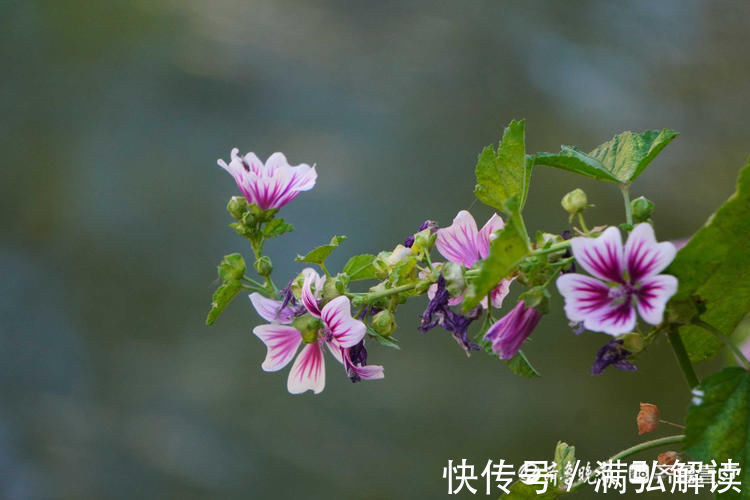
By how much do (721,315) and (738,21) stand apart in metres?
1.75

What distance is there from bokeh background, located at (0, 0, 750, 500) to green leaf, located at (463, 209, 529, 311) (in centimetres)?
128

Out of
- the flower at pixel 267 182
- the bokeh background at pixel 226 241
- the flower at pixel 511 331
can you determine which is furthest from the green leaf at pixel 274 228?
the bokeh background at pixel 226 241

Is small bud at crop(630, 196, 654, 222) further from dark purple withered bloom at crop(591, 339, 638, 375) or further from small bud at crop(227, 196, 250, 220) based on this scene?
small bud at crop(227, 196, 250, 220)

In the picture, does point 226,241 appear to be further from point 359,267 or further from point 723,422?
point 723,422

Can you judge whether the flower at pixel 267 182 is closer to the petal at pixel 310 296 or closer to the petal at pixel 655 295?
the petal at pixel 310 296

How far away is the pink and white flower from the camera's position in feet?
1.13

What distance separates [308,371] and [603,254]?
163mm

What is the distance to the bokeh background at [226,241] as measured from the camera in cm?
158

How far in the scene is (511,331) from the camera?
29cm

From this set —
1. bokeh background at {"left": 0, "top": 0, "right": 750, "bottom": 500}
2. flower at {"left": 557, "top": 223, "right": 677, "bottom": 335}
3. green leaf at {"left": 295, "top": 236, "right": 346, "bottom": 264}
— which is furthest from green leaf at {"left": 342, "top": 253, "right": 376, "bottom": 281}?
bokeh background at {"left": 0, "top": 0, "right": 750, "bottom": 500}

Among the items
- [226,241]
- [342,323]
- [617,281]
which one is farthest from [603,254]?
[226,241]

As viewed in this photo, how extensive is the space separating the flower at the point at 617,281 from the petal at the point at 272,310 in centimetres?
14

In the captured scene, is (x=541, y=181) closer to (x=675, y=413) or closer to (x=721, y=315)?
(x=675, y=413)

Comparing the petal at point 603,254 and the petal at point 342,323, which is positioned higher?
the petal at point 342,323
